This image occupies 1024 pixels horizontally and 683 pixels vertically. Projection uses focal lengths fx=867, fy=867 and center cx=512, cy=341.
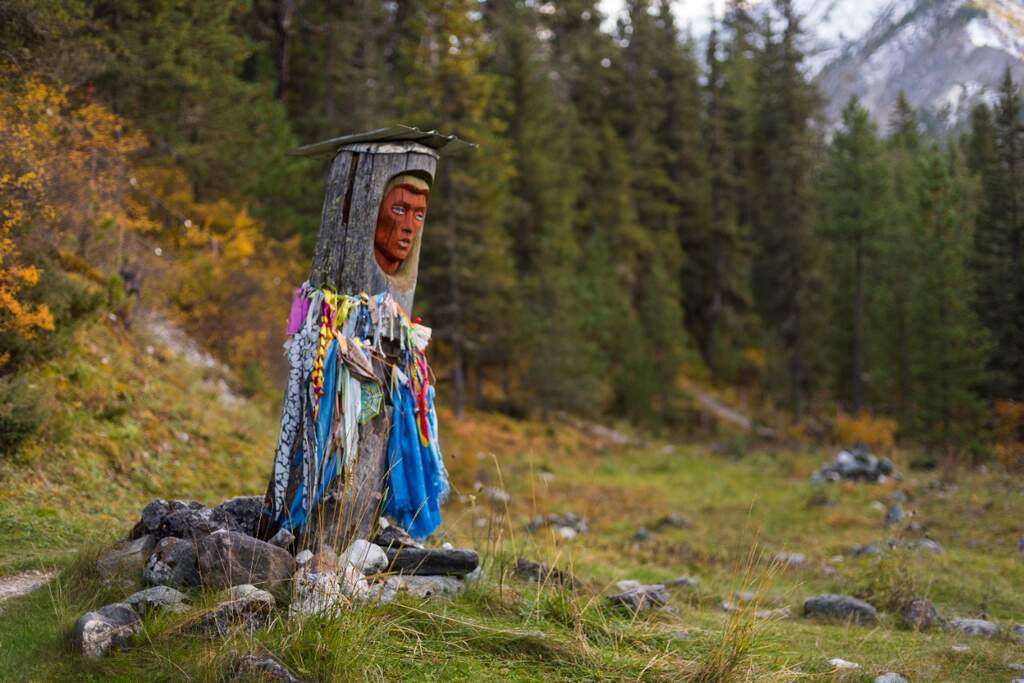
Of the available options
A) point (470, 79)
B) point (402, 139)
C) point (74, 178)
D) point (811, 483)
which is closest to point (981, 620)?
point (402, 139)

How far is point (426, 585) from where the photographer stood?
5.36 meters

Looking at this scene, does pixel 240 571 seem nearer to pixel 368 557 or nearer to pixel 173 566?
pixel 173 566

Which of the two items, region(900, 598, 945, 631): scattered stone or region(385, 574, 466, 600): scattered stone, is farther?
region(900, 598, 945, 631): scattered stone

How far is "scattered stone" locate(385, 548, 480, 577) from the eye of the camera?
5.53 meters

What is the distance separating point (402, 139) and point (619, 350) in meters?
23.8

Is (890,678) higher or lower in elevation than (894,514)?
higher

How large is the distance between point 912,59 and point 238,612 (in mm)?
82357

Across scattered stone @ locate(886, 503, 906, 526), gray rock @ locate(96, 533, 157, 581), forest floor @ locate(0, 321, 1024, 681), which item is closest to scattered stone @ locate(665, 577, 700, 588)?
forest floor @ locate(0, 321, 1024, 681)

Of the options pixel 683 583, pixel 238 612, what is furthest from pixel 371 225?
pixel 683 583

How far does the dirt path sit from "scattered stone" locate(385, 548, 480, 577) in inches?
87.9

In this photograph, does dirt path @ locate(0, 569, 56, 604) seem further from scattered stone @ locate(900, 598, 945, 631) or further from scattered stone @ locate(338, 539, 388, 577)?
scattered stone @ locate(900, 598, 945, 631)

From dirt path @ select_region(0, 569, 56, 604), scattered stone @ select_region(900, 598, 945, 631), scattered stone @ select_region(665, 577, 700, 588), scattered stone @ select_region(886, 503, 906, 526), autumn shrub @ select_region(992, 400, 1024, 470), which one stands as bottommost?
scattered stone @ select_region(665, 577, 700, 588)

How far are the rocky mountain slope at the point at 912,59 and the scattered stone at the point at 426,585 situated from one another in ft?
171

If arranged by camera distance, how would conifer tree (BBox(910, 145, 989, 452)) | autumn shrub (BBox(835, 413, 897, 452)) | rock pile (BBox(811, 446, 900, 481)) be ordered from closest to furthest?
1. rock pile (BBox(811, 446, 900, 481))
2. conifer tree (BBox(910, 145, 989, 452))
3. autumn shrub (BBox(835, 413, 897, 452))
